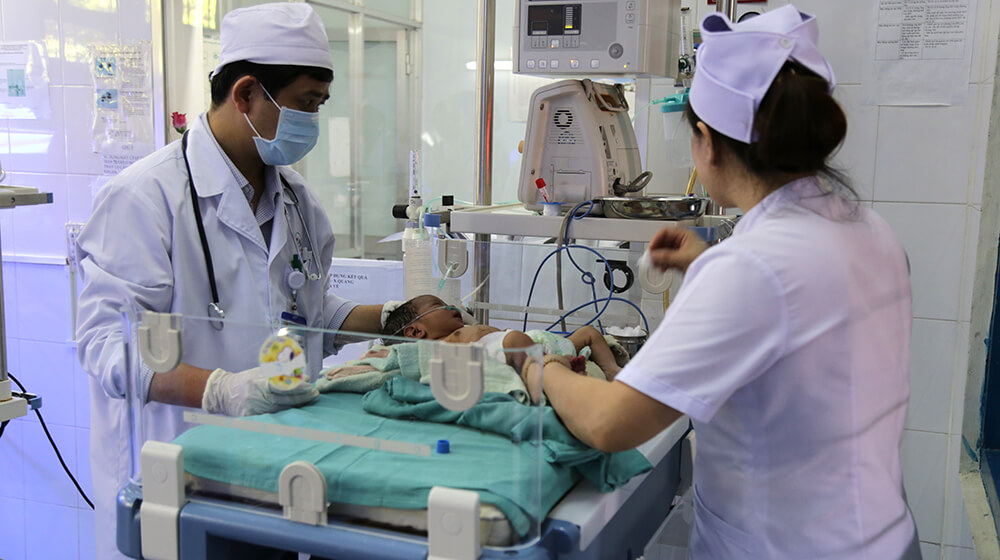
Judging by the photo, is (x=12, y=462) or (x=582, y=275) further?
(x=12, y=462)

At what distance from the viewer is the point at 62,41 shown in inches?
121

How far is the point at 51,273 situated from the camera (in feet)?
10.4

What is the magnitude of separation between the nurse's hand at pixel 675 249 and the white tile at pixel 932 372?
1.32m

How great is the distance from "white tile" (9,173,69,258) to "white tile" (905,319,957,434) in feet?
9.42

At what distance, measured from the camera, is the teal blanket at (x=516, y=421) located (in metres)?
1.04

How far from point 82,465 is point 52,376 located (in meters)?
0.35

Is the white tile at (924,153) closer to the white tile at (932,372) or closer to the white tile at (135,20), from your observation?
the white tile at (932,372)

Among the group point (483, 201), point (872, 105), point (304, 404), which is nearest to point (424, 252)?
point (483, 201)

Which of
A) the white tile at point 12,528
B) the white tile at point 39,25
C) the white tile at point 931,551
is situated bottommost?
the white tile at point 12,528

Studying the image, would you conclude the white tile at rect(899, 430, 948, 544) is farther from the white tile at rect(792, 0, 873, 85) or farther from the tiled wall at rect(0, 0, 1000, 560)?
the white tile at rect(792, 0, 873, 85)

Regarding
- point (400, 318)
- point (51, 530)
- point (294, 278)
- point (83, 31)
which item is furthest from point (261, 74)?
point (51, 530)

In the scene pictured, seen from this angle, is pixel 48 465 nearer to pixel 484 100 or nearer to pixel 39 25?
pixel 39 25

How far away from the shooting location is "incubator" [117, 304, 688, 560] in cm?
102

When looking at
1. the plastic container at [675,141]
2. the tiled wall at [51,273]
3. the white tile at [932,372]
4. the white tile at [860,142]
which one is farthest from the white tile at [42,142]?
the white tile at [932,372]
